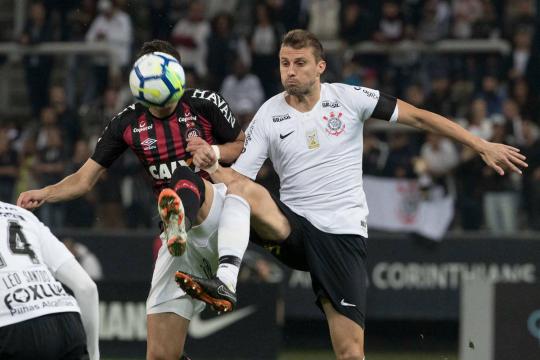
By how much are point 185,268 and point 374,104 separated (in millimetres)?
1616

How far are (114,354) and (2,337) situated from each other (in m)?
6.56

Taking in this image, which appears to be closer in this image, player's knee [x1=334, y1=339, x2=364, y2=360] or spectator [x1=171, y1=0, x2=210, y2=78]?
player's knee [x1=334, y1=339, x2=364, y2=360]

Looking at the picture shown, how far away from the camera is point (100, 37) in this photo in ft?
53.2

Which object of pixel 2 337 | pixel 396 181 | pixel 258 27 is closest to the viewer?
pixel 2 337

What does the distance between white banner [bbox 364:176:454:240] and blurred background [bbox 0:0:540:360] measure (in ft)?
0.05

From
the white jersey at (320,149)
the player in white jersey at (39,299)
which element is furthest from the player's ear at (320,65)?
the player in white jersey at (39,299)

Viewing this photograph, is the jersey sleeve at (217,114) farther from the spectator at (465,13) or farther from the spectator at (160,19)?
the spectator at (465,13)

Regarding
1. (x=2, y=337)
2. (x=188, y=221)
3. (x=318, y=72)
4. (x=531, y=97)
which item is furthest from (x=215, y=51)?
(x=2, y=337)

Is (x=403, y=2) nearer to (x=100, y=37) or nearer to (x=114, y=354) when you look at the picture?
(x=100, y=37)

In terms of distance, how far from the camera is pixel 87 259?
1394cm

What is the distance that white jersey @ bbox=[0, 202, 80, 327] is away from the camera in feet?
19.6

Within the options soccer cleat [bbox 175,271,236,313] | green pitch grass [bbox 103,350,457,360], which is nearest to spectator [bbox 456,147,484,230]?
green pitch grass [bbox 103,350,457,360]

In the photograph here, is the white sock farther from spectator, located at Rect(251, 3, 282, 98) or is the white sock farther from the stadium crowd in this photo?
spectator, located at Rect(251, 3, 282, 98)

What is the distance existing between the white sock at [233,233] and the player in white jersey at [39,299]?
118 centimetres
